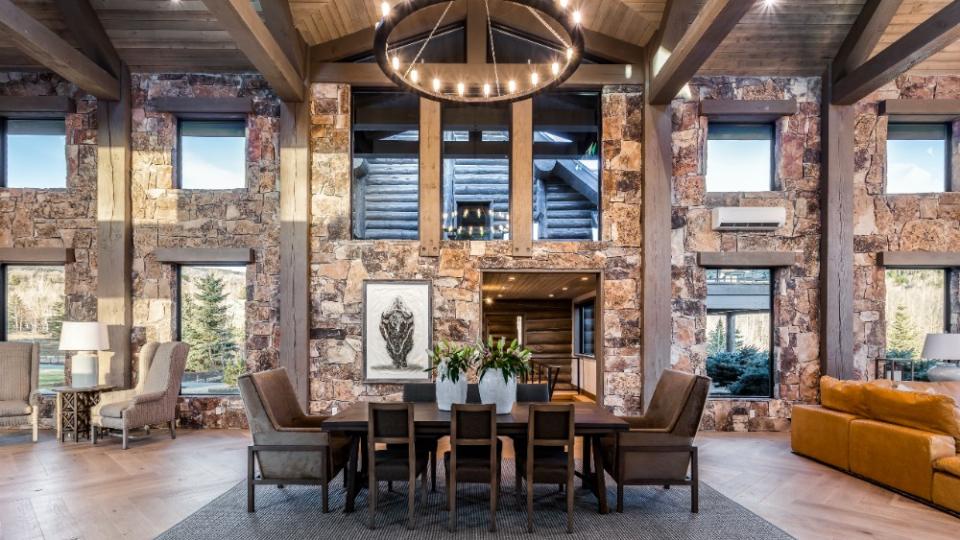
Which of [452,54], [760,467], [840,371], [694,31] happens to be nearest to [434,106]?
[452,54]

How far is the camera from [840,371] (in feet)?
22.2

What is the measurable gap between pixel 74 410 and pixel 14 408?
1.90ft

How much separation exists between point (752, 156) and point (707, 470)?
403 centimetres

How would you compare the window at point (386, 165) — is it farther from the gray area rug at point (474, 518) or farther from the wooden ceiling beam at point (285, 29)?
the gray area rug at point (474, 518)

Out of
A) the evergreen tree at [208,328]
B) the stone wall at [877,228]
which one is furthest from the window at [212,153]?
the stone wall at [877,228]

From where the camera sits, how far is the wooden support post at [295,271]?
6734mm

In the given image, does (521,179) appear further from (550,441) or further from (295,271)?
(550,441)

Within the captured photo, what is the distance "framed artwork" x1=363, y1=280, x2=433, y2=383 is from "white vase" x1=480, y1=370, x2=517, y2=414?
259cm

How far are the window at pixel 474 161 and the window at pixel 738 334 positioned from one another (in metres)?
2.74

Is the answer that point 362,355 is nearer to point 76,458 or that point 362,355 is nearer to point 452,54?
point 76,458

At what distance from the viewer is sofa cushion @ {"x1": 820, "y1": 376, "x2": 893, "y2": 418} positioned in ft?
16.6

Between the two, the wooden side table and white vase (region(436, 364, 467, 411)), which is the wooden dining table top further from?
the wooden side table

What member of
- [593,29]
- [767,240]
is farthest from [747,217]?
[593,29]

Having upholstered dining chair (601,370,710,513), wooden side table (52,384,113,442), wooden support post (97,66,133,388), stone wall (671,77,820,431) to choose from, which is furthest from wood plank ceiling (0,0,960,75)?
upholstered dining chair (601,370,710,513)
